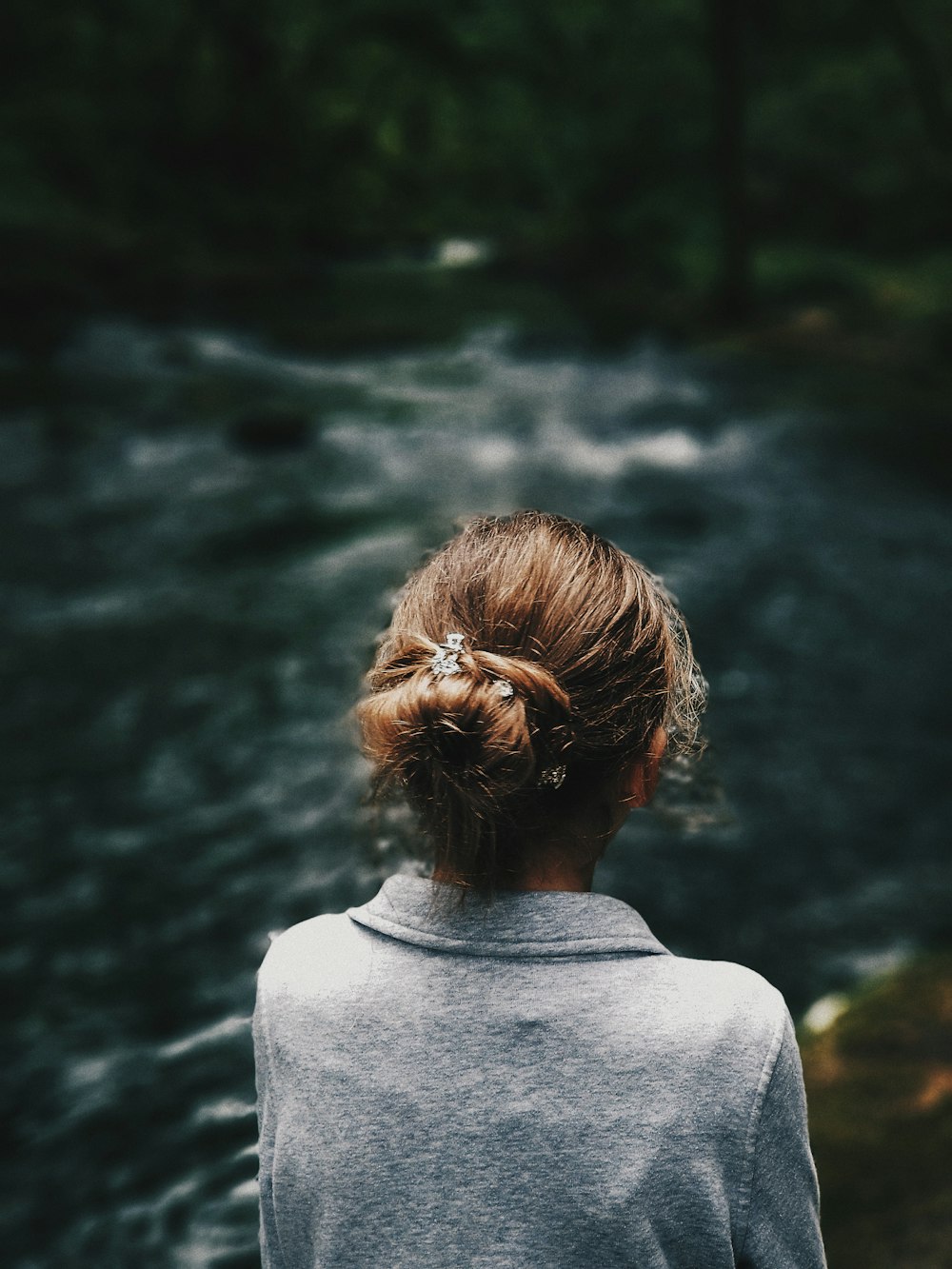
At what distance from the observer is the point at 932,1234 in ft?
6.69

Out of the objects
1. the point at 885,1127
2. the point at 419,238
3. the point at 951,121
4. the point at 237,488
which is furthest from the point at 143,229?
the point at 885,1127

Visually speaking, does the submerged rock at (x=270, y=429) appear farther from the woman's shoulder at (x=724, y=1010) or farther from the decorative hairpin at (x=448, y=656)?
the woman's shoulder at (x=724, y=1010)

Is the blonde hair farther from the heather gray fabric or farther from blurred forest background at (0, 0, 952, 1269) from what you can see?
blurred forest background at (0, 0, 952, 1269)

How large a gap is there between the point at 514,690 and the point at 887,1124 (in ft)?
6.04

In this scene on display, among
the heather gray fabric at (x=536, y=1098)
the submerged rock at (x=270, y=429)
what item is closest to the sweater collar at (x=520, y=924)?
the heather gray fabric at (x=536, y=1098)

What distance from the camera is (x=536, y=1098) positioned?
92 cm

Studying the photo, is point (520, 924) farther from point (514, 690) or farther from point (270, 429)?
point (270, 429)

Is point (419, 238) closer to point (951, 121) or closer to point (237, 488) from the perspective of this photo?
point (951, 121)

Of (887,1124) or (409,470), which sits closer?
(887,1124)

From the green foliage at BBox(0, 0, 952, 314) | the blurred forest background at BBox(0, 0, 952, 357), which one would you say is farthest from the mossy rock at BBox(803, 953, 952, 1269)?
the green foliage at BBox(0, 0, 952, 314)

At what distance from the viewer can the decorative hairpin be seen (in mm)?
963

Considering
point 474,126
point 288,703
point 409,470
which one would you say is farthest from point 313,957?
point 474,126

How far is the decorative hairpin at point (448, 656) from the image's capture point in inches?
37.9

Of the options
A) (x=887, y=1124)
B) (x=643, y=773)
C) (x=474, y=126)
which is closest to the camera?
(x=643, y=773)
